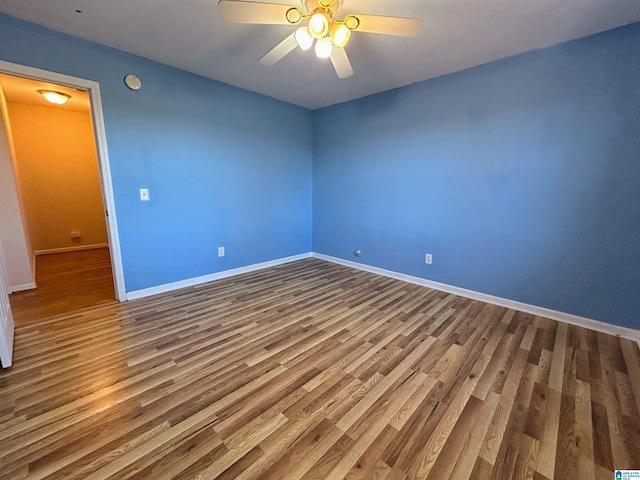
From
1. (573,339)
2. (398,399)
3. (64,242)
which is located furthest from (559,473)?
(64,242)

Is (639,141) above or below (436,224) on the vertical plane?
above

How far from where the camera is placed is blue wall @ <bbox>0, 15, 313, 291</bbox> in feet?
7.86

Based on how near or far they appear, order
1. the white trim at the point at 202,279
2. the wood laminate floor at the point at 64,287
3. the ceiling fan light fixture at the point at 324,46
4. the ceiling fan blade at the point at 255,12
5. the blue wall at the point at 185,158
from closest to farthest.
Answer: the ceiling fan blade at the point at 255,12
the ceiling fan light fixture at the point at 324,46
the blue wall at the point at 185,158
the wood laminate floor at the point at 64,287
the white trim at the point at 202,279

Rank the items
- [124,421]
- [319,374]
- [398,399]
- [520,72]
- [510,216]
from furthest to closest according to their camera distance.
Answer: [510,216], [520,72], [319,374], [398,399], [124,421]

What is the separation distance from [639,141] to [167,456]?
361cm

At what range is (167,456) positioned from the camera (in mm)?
1191

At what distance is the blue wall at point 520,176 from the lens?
82.4 inches

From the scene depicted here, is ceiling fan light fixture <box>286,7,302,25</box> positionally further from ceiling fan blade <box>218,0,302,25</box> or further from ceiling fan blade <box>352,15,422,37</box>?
ceiling fan blade <box>352,15,422,37</box>

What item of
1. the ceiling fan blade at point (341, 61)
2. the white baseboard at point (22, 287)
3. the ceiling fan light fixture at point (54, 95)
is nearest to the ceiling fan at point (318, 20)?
the ceiling fan blade at point (341, 61)

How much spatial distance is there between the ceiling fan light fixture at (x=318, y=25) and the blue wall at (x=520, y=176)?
73.2 inches

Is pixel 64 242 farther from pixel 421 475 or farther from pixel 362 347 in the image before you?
pixel 421 475

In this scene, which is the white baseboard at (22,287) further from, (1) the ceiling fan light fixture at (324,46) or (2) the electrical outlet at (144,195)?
(1) the ceiling fan light fixture at (324,46)

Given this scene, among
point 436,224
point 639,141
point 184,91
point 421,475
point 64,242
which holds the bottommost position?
point 421,475

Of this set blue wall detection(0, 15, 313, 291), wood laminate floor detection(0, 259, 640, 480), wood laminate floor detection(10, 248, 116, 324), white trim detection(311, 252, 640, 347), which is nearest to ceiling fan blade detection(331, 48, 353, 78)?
blue wall detection(0, 15, 313, 291)
